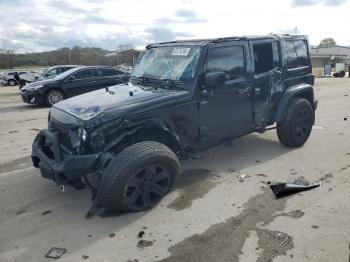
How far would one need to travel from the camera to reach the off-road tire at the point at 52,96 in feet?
42.7

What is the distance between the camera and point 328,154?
6.06 m

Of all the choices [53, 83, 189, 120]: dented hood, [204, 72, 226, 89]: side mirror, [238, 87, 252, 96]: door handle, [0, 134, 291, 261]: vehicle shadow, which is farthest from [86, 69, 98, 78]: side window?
[204, 72, 226, 89]: side mirror

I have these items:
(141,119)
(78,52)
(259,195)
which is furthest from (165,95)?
(78,52)

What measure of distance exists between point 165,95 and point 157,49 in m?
1.33

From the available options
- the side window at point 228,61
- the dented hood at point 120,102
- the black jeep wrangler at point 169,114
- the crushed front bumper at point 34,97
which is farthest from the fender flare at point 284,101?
the crushed front bumper at point 34,97

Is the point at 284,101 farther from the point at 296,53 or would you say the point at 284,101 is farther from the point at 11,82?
the point at 11,82

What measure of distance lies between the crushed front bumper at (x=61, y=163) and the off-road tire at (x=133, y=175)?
9.3 inches

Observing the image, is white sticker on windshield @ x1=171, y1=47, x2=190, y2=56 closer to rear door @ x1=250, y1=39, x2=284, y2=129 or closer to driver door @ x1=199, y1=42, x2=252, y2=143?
driver door @ x1=199, y1=42, x2=252, y2=143

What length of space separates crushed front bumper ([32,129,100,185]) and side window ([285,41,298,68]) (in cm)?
376

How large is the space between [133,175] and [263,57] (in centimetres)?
302

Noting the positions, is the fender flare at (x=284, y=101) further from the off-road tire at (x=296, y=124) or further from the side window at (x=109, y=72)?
the side window at (x=109, y=72)

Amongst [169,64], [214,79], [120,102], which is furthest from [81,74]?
[214,79]

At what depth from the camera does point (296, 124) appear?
619 centimetres

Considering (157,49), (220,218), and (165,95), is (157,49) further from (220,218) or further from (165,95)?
(220,218)
